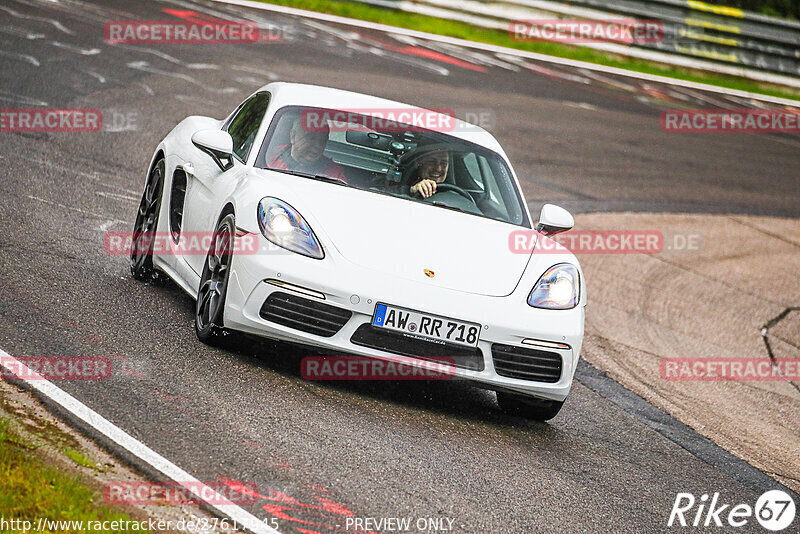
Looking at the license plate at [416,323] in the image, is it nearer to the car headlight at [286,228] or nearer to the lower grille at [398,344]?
the lower grille at [398,344]

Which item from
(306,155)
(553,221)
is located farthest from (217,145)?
(553,221)

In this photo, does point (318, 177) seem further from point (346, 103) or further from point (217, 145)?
point (346, 103)

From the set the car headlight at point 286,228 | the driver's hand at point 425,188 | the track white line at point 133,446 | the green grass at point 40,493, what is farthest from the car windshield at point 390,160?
the green grass at point 40,493

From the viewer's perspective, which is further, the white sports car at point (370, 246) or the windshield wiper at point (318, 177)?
the windshield wiper at point (318, 177)

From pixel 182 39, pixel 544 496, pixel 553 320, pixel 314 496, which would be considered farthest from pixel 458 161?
pixel 182 39

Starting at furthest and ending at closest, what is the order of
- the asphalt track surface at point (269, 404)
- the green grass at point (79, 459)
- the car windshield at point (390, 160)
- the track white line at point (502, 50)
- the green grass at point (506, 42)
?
the green grass at point (506, 42) → the track white line at point (502, 50) → the car windshield at point (390, 160) → the asphalt track surface at point (269, 404) → the green grass at point (79, 459)

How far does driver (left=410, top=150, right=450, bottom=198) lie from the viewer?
7215 millimetres

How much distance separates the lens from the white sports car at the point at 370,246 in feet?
19.8

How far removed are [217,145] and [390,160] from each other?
1.06m

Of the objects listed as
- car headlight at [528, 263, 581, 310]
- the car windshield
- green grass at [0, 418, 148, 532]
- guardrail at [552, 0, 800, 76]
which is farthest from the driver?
guardrail at [552, 0, 800, 76]

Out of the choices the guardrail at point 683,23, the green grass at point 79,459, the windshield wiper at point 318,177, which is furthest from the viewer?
the guardrail at point 683,23

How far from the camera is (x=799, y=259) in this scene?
13.8 metres

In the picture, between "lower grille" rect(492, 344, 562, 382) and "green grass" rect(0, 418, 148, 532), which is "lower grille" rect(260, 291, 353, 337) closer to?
"lower grille" rect(492, 344, 562, 382)

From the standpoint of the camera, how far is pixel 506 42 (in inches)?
941
